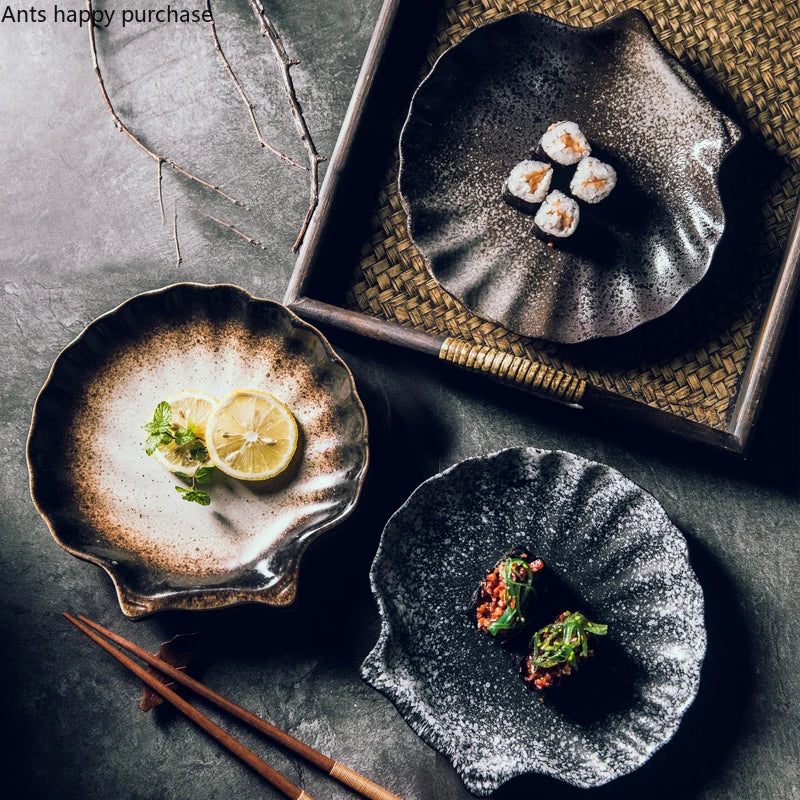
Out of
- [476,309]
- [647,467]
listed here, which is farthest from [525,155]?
[647,467]

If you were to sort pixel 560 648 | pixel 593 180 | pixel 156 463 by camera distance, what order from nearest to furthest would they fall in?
pixel 560 648, pixel 593 180, pixel 156 463

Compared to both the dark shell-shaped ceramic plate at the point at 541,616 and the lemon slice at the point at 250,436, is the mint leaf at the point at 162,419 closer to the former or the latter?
the lemon slice at the point at 250,436

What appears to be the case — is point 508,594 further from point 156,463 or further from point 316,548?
point 156,463

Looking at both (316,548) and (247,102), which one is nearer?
(316,548)

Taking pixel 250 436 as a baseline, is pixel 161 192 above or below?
above

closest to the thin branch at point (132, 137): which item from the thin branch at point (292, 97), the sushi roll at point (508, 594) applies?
the thin branch at point (292, 97)

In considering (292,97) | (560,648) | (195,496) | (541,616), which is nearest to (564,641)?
(560,648)

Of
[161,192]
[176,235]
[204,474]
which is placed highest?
[161,192]
